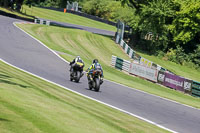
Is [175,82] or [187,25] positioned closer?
[175,82]

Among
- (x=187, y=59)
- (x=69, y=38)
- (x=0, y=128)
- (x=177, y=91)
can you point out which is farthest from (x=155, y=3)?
(x=0, y=128)

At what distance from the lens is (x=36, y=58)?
92.8ft

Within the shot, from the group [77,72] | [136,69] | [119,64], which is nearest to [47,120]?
[77,72]

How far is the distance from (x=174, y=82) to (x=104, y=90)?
1089 cm

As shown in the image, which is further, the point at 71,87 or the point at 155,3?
the point at 155,3

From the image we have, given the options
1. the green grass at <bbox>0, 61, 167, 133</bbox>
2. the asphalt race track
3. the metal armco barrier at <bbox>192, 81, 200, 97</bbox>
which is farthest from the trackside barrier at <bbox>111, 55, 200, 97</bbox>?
the green grass at <bbox>0, 61, 167, 133</bbox>

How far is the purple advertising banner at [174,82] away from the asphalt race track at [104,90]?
7.04m

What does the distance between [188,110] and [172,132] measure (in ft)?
21.9

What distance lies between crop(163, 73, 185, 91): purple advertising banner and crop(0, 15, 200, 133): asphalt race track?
23.1ft

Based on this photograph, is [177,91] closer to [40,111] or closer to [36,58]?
[36,58]

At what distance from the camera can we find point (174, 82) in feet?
96.5

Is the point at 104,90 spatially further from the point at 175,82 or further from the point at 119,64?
the point at 119,64

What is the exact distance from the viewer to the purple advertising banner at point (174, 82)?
2867cm

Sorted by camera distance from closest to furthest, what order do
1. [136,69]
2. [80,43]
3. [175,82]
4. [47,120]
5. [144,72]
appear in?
[47,120], [175,82], [144,72], [136,69], [80,43]
